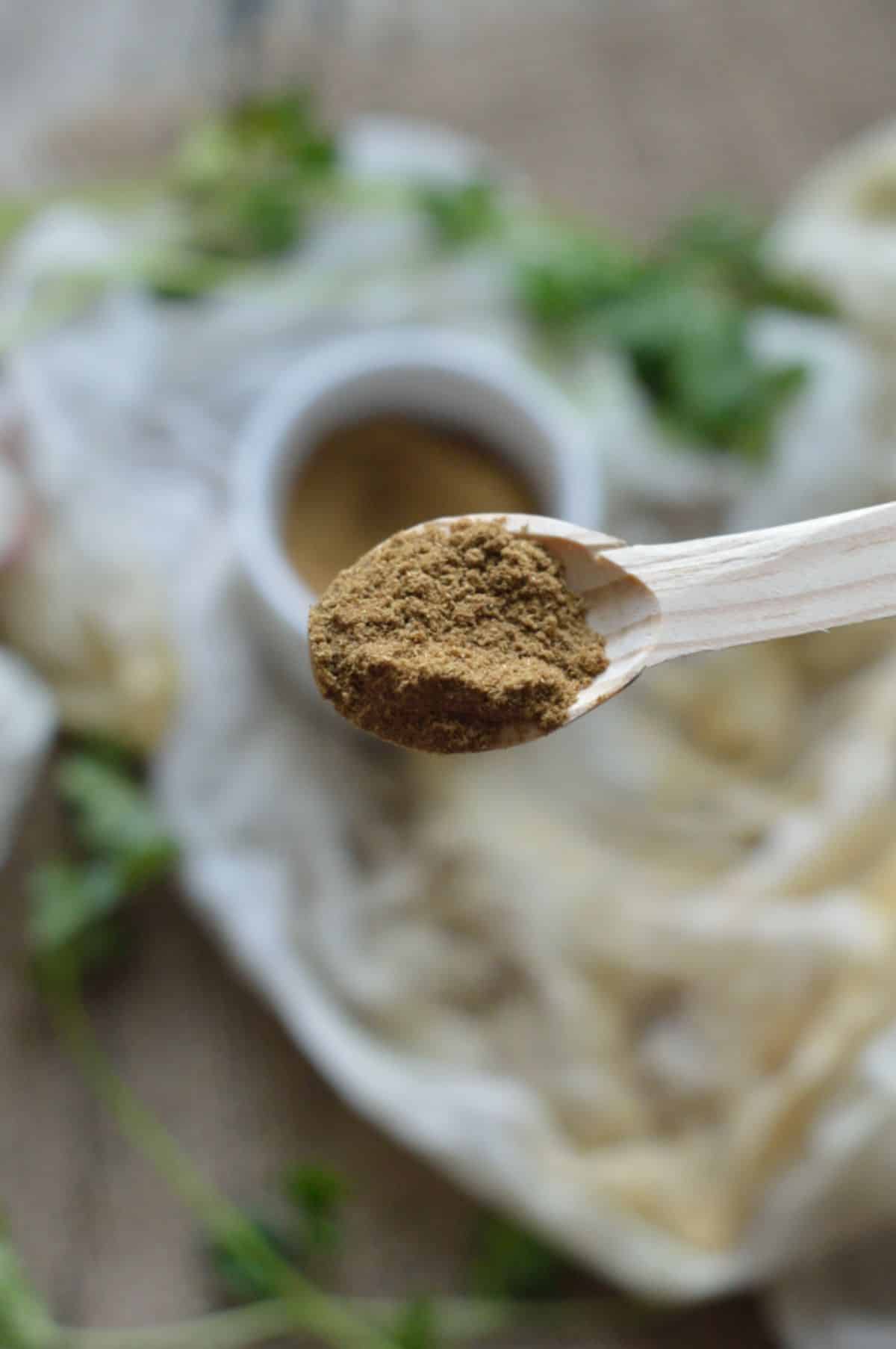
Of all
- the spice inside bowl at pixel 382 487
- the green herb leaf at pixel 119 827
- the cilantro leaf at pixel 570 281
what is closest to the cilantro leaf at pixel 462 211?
the cilantro leaf at pixel 570 281

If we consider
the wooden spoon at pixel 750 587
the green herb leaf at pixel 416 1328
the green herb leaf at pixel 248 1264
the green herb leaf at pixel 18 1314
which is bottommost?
the green herb leaf at pixel 416 1328

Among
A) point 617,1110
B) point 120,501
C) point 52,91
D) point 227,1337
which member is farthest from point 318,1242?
point 52,91

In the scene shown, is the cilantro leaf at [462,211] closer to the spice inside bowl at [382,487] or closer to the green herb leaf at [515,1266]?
the spice inside bowl at [382,487]

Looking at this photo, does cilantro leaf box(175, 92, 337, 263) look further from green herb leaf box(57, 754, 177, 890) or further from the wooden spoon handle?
the wooden spoon handle

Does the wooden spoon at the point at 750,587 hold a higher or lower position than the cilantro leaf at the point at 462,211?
lower

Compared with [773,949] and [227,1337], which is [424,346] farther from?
[227,1337]

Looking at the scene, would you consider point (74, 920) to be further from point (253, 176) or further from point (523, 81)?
point (523, 81)
